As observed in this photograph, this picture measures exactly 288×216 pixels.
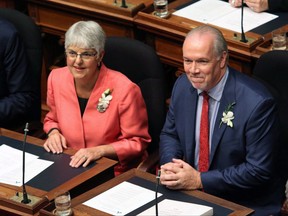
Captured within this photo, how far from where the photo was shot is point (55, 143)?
4832 millimetres

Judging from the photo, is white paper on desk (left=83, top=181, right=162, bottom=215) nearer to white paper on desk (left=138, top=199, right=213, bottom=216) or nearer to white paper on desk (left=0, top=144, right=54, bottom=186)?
white paper on desk (left=138, top=199, right=213, bottom=216)

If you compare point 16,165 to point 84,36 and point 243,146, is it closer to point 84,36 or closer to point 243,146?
point 84,36

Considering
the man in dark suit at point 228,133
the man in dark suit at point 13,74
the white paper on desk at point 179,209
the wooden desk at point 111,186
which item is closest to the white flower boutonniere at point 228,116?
the man in dark suit at point 228,133

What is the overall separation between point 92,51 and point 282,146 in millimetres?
1043

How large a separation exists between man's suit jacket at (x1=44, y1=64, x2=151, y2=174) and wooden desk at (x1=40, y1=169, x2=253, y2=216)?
0.44 metres

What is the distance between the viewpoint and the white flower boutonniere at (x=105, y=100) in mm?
4910

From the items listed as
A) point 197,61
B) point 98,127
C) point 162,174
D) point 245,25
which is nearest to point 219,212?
point 162,174

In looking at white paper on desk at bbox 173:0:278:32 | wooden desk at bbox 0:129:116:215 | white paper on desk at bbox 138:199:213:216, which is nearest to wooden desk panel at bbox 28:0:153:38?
white paper on desk at bbox 173:0:278:32

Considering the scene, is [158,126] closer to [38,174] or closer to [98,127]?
[98,127]

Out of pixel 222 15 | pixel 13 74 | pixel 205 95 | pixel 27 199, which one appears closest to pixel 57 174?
pixel 27 199

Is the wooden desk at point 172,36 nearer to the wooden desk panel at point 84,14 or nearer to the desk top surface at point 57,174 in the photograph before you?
the wooden desk panel at point 84,14

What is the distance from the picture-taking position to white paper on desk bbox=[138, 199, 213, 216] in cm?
408

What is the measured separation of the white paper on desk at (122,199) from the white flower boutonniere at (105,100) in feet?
2.10

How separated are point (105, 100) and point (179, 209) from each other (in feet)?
3.20
